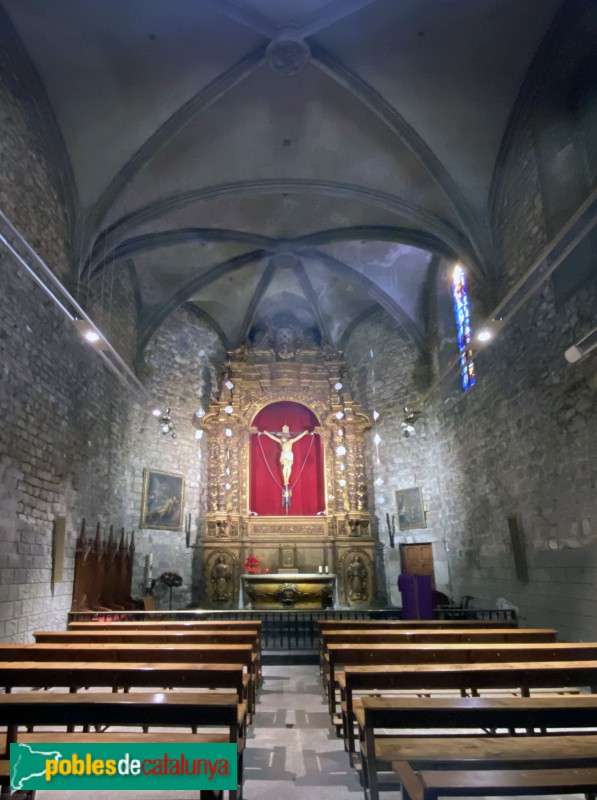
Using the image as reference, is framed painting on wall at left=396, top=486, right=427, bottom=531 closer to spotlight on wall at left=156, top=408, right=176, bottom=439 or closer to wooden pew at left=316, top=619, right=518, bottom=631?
spotlight on wall at left=156, top=408, right=176, bottom=439

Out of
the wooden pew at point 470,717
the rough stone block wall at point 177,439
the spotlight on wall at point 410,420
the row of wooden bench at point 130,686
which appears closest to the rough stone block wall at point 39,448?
the row of wooden bench at point 130,686

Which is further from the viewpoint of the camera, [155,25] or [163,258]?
[163,258]

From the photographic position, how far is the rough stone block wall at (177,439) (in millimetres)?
13969

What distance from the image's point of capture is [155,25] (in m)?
8.73

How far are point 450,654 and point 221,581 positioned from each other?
1089cm

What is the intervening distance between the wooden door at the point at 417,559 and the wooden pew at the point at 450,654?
9448 mm

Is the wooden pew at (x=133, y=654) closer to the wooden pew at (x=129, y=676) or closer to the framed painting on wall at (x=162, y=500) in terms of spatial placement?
the wooden pew at (x=129, y=676)

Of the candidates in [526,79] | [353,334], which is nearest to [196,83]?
[526,79]

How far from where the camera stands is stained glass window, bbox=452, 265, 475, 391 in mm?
11898

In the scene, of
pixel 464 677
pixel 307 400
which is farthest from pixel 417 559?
pixel 464 677

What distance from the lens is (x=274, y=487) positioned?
1655 centimetres

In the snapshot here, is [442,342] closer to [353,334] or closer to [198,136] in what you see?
[353,334]

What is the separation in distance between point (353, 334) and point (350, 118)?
27.3 ft

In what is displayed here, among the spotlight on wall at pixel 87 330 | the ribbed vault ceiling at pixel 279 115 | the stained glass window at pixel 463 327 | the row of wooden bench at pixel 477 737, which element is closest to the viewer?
the row of wooden bench at pixel 477 737
